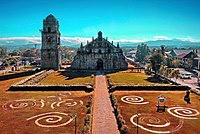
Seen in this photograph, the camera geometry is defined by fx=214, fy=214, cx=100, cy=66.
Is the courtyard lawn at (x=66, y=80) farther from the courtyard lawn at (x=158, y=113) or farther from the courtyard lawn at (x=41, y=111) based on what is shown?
the courtyard lawn at (x=158, y=113)

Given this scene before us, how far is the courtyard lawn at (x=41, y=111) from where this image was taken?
1092 inches

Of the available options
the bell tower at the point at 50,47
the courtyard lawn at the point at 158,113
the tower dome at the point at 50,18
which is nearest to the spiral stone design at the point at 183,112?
the courtyard lawn at the point at 158,113

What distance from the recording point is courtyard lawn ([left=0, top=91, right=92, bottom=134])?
1092 inches

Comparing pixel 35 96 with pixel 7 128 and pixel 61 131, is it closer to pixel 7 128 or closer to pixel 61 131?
pixel 7 128

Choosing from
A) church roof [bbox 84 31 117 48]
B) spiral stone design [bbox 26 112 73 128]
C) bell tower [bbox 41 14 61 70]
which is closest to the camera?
spiral stone design [bbox 26 112 73 128]

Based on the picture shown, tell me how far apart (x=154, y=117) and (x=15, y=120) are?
20.3 metres

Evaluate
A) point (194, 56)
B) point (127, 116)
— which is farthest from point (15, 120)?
point (194, 56)

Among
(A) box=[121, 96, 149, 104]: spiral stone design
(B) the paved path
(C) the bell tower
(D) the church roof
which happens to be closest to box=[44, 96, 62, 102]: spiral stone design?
(B) the paved path

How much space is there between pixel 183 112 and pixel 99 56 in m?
59.5

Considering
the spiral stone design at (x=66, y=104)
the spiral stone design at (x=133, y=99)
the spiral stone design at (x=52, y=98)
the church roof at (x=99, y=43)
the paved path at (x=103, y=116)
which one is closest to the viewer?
the paved path at (x=103, y=116)

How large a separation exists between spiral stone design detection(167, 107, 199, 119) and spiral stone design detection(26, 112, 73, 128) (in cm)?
1635

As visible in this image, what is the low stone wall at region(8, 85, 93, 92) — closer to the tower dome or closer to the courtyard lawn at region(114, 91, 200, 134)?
the courtyard lawn at region(114, 91, 200, 134)

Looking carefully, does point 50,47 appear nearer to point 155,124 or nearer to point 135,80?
point 135,80

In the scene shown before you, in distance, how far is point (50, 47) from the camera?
9069 centimetres
